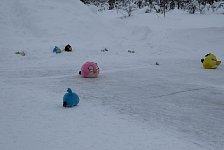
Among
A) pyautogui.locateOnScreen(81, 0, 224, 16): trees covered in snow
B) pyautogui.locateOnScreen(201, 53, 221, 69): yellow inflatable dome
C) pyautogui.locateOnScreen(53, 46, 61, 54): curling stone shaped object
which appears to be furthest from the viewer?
pyautogui.locateOnScreen(81, 0, 224, 16): trees covered in snow

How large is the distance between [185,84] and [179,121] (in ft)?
9.72

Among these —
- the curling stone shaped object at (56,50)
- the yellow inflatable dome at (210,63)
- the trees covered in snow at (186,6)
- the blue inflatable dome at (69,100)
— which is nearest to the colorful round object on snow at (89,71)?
the blue inflatable dome at (69,100)

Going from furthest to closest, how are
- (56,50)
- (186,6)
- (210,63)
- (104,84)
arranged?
1. (186,6)
2. (56,50)
3. (210,63)
4. (104,84)

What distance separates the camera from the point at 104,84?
7.24 metres

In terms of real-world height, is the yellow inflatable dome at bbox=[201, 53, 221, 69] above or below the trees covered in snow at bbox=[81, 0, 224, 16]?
below

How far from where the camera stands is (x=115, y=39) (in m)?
15.2

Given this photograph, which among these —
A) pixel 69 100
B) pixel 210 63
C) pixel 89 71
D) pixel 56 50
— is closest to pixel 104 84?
pixel 89 71

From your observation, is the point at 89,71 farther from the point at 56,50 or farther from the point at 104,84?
the point at 56,50

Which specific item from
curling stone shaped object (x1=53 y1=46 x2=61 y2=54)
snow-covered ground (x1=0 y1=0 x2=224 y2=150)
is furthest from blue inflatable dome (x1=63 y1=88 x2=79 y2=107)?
curling stone shaped object (x1=53 y1=46 x2=61 y2=54)

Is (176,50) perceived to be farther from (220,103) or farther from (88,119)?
(88,119)

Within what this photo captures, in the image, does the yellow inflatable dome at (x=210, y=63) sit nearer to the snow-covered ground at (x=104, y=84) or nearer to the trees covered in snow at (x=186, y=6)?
the snow-covered ground at (x=104, y=84)

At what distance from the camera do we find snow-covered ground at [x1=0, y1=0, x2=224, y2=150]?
3.93 m

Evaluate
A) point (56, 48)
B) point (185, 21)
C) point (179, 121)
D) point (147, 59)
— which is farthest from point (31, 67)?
point (185, 21)

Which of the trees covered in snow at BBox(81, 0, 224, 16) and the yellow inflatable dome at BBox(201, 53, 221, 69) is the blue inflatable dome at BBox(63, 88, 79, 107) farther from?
the trees covered in snow at BBox(81, 0, 224, 16)
